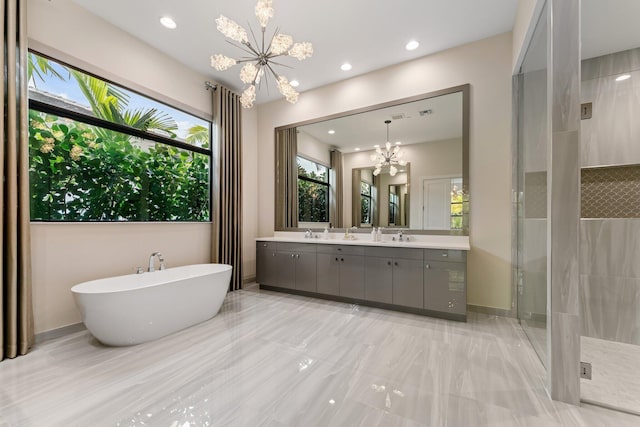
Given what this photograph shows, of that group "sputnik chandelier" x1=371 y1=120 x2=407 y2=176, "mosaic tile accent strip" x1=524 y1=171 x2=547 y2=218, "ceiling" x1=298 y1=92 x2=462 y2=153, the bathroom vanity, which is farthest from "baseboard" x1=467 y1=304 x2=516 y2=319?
"ceiling" x1=298 y1=92 x2=462 y2=153

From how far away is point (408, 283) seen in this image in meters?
3.08

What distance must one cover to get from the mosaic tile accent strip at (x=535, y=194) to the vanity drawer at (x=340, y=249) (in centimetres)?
176

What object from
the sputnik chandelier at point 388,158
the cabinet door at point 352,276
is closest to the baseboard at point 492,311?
the cabinet door at point 352,276

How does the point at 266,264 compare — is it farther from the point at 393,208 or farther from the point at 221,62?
the point at 221,62

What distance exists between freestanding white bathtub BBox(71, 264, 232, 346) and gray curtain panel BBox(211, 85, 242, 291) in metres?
0.98

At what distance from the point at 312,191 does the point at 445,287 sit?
2434 mm

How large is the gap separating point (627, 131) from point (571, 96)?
5.09 ft

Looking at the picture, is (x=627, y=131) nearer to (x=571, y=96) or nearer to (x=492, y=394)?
(x=571, y=96)

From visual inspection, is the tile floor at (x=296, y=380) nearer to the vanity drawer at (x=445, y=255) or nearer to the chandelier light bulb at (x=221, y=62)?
the vanity drawer at (x=445, y=255)

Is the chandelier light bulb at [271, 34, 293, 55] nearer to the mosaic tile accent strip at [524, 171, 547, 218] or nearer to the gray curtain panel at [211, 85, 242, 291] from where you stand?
the gray curtain panel at [211, 85, 242, 291]

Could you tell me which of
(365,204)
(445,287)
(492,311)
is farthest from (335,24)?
(492,311)

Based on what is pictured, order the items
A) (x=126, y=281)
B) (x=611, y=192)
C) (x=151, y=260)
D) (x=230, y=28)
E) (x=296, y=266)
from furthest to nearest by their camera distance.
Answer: (x=296, y=266), (x=151, y=260), (x=126, y=281), (x=611, y=192), (x=230, y=28)

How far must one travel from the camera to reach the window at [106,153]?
2551 mm

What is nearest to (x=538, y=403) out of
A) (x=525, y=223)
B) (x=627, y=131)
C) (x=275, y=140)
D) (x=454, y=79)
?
(x=525, y=223)
